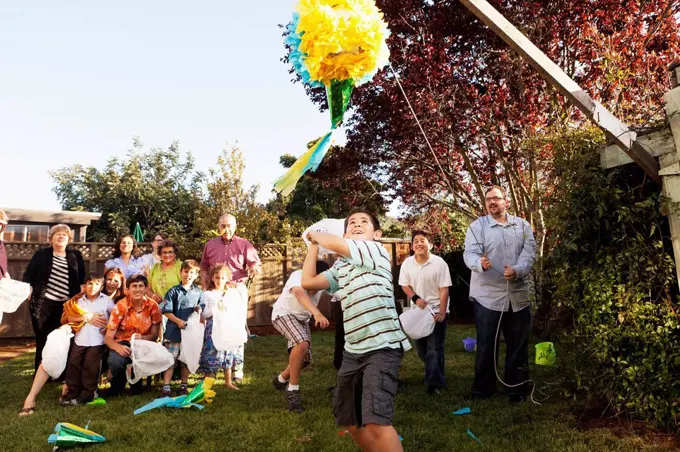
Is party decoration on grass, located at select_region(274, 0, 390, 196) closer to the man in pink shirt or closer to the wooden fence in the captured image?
the man in pink shirt

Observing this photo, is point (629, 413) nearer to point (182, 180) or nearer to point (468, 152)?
point (468, 152)

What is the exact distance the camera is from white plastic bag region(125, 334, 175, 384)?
4402 millimetres

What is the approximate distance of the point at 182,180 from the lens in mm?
25156

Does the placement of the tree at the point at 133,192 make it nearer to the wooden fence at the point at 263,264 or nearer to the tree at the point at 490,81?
the wooden fence at the point at 263,264

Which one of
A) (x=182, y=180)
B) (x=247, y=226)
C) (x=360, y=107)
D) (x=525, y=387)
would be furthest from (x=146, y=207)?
(x=525, y=387)

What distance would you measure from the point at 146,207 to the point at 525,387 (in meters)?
22.0

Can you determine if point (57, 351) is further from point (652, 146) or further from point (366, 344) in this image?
point (652, 146)

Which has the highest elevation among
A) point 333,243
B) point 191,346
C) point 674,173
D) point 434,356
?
point 674,173

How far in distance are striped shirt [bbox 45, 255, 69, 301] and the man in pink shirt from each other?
52.5 inches

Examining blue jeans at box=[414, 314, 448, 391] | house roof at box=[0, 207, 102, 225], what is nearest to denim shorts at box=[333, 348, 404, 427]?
blue jeans at box=[414, 314, 448, 391]

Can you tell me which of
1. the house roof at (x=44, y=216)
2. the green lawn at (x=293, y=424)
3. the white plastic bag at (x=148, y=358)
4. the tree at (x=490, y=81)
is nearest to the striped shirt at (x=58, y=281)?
the green lawn at (x=293, y=424)

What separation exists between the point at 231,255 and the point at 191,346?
1198 millimetres

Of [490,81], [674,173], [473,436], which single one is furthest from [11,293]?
[490,81]

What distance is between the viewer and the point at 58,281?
492cm
